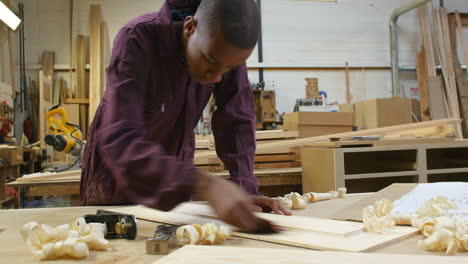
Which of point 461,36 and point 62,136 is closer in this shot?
point 62,136

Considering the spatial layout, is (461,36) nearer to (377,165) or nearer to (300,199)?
(377,165)

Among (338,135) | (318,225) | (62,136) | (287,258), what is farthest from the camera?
(62,136)

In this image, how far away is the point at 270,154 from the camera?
10.1 feet

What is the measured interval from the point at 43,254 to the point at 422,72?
19.7 feet

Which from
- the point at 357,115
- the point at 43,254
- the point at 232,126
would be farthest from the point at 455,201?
the point at 357,115

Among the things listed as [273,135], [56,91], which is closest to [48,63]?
[56,91]

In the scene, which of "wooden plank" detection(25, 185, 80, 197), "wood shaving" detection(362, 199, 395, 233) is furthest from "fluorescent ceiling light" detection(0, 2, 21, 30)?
"wood shaving" detection(362, 199, 395, 233)

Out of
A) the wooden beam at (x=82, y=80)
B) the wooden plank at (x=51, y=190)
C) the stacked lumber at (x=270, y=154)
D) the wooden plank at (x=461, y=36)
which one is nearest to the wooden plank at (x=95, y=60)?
the wooden beam at (x=82, y=80)

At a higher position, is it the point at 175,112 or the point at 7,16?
the point at 7,16

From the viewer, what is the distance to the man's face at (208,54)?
3.08 ft

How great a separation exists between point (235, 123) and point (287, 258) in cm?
85

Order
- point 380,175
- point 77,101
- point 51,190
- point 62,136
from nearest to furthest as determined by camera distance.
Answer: point 51,190, point 380,175, point 62,136, point 77,101

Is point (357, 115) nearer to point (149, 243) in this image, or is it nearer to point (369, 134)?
point (369, 134)

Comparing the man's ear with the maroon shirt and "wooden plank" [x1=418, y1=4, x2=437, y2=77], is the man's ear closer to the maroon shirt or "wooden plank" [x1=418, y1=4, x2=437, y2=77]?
the maroon shirt
